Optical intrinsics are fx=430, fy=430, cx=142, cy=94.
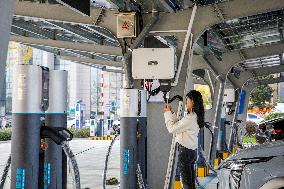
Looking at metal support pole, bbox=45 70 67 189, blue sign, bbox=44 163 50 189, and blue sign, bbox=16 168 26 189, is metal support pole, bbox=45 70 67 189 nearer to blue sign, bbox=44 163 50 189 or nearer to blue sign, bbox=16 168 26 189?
blue sign, bbox=44 163 50 189

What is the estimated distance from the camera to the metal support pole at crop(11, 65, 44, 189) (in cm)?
427

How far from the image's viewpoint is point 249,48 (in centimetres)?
1278

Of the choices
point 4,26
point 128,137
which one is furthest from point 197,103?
point 4,26

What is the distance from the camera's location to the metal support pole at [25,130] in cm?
427

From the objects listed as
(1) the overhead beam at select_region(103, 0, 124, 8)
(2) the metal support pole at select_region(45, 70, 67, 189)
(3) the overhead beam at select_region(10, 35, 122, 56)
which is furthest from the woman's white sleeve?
(3) the overhead beam at select_region(10, 35, 122, 56)

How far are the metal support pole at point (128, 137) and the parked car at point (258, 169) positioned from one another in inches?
101

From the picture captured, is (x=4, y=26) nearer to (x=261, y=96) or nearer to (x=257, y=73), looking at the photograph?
(x=257, y=73)

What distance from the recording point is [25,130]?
4.27 m

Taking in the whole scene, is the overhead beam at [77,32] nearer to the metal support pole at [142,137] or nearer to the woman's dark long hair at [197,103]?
the metal support pole at [142,137]

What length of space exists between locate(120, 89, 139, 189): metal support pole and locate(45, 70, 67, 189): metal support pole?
2.17 metres

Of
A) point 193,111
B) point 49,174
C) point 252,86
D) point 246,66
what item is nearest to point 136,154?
point 193,111

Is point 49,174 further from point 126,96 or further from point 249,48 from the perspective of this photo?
→ point 249,48

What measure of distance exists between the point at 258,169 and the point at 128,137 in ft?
10.2

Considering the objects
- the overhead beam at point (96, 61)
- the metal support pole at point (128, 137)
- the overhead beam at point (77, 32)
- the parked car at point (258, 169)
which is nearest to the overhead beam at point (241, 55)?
the overhead beam at point (77, 32)
